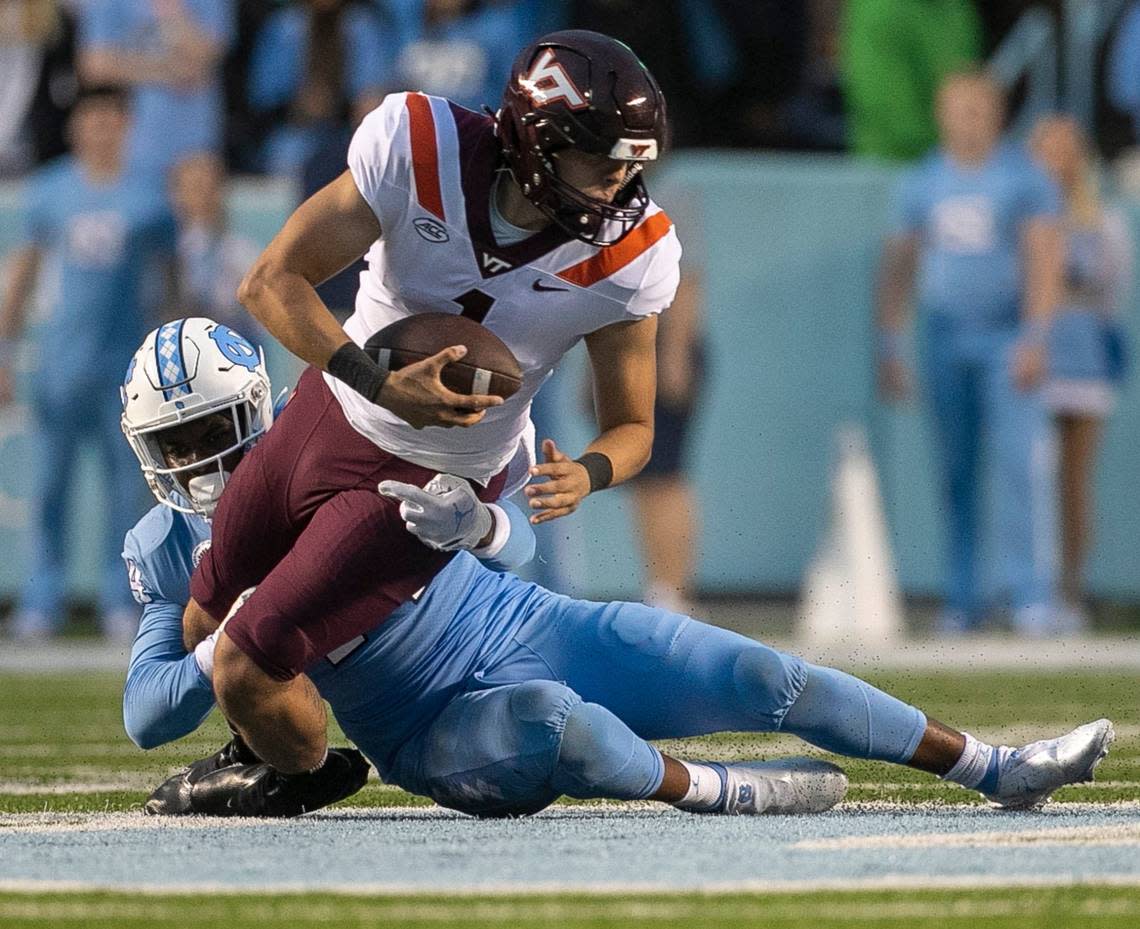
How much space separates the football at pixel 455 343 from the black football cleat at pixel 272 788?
918 mm

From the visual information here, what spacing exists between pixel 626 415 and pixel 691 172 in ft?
21.1

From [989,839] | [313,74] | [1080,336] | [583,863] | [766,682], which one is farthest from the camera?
[1080,336]

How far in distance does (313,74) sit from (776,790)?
616 centimetres

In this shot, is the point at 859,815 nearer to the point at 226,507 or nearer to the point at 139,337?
the point at 226,507

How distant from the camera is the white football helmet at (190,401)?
484 cm

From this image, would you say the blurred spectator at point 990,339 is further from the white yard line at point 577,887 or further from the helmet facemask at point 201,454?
the white yard line at point 577,887

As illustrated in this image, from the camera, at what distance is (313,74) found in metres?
10.1

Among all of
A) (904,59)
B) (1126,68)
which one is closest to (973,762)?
(904,59)

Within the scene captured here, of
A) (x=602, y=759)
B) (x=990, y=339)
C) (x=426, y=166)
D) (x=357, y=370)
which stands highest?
(x=426, y=166)

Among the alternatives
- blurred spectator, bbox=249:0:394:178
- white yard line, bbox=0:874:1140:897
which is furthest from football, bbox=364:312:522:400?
blurred spectator, bbox=249:0:394:178

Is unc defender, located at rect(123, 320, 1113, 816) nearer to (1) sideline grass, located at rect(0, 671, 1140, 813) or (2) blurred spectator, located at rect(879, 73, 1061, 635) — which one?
(1) sideline grass, located at rect(0, 671, 1140, 813)

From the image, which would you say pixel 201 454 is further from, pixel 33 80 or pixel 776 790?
pixel 33 80

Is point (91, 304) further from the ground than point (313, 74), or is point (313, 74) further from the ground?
point (313, 74)

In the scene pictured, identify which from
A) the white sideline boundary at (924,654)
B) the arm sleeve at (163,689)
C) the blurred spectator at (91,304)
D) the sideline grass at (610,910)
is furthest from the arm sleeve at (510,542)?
the blurred spectator at (91,304)
